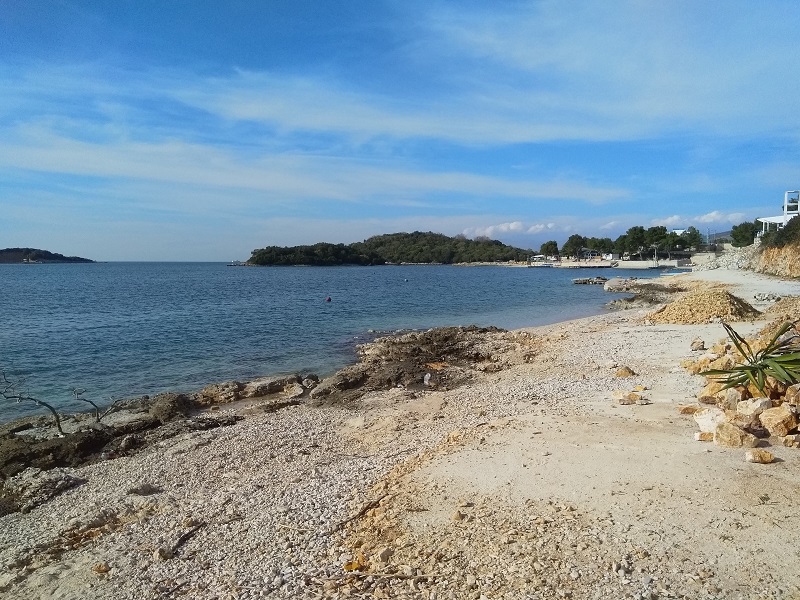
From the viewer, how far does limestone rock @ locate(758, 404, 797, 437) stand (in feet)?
23.8

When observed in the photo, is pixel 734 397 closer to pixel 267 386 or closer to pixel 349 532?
pixel 349 532

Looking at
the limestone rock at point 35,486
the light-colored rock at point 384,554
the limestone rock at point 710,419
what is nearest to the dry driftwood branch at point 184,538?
the light-colored rock at point 384,554

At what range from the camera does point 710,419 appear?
25.9 feet

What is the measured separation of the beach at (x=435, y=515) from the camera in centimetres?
499

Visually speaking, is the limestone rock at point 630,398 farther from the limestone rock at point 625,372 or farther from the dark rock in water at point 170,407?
the dark rock in water at point 170,407

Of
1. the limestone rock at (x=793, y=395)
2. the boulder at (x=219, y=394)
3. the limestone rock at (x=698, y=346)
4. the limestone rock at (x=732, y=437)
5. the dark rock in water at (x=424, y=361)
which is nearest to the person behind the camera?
the limestone rock at (x=732, y=437)

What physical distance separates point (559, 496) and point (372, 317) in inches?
1146

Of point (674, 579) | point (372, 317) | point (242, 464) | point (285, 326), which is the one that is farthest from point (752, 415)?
point (372, 317)

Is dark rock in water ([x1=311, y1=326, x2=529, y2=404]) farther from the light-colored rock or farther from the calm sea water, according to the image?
the light-colored rock

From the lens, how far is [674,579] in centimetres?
471

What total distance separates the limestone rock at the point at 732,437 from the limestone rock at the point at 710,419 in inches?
5.3

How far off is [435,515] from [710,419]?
465cm

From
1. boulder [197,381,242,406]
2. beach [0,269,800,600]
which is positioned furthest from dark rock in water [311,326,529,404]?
beach [0,269,800,600]

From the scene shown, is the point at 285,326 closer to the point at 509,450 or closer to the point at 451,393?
the point at 451,393
